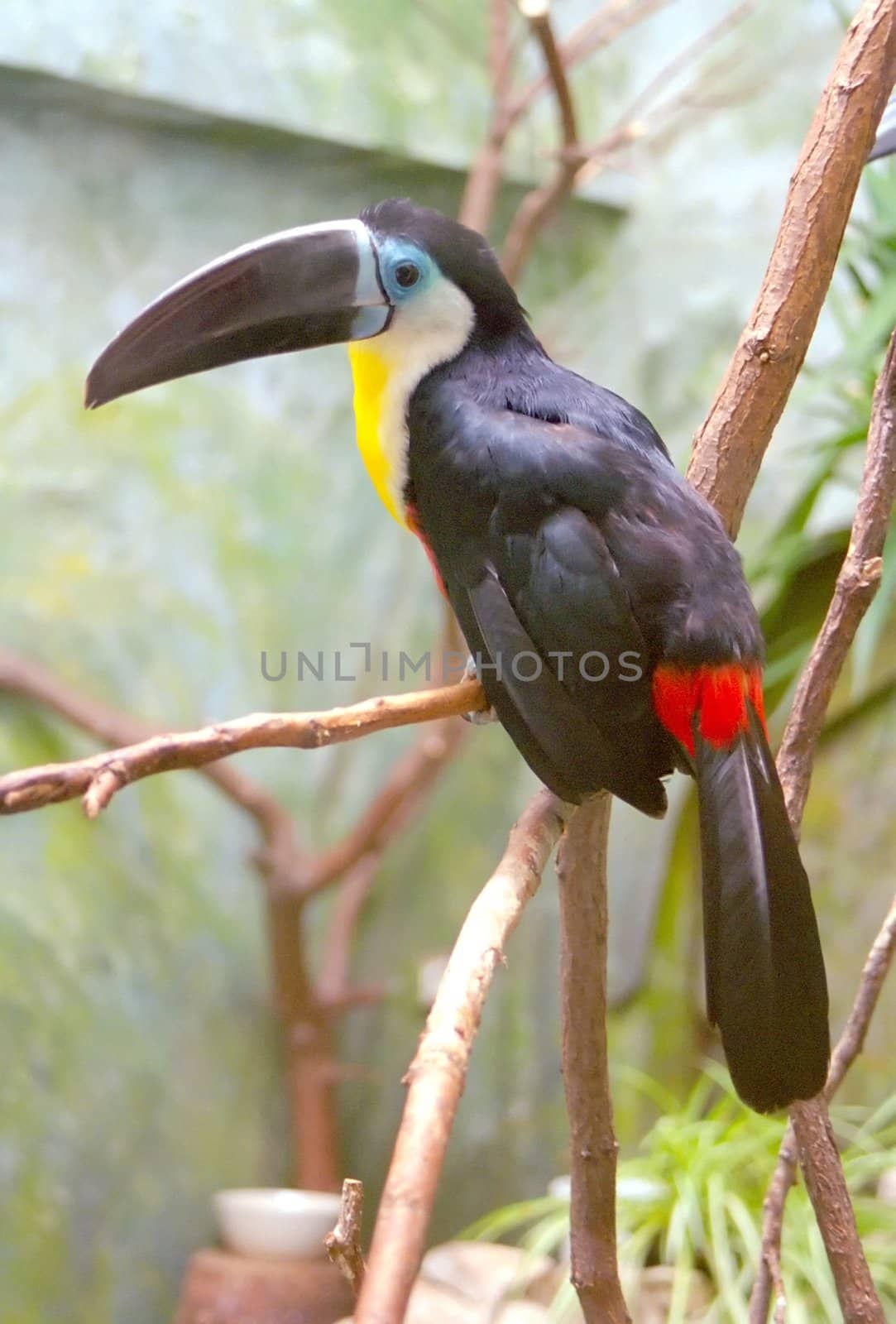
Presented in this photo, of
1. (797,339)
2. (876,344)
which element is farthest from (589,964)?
(876,344)

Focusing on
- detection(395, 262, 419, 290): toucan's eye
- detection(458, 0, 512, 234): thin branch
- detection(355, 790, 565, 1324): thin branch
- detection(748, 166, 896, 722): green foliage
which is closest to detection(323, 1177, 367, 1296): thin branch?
detection(355, 790, 565, 1324): thin branch

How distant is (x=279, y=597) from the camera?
257 centimetres

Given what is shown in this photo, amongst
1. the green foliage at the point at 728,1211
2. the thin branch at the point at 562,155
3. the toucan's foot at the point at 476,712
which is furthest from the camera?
the thin branch at the point at 562,155

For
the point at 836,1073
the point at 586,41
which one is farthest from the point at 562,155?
the point at 836,1073

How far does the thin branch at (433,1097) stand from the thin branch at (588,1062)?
0.73 feet

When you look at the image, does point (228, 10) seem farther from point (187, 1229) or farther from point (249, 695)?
point (187, 1229)

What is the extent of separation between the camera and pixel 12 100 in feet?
7.65

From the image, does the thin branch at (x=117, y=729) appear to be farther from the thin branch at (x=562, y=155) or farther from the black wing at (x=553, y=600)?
the black wing at (x=553, y=600)

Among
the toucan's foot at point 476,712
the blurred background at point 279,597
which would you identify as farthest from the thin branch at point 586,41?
the toucan's foot at point 476,712

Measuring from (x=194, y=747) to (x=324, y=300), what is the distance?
51cm

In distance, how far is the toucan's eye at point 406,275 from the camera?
41.5 inches

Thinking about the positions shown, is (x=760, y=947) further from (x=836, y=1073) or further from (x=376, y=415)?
(x=376, y=415)

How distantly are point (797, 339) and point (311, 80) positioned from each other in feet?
6.17

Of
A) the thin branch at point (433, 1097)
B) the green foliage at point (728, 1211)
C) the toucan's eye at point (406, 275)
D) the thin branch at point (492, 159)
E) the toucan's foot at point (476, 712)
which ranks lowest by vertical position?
the green foliage at point (728, 1211)
